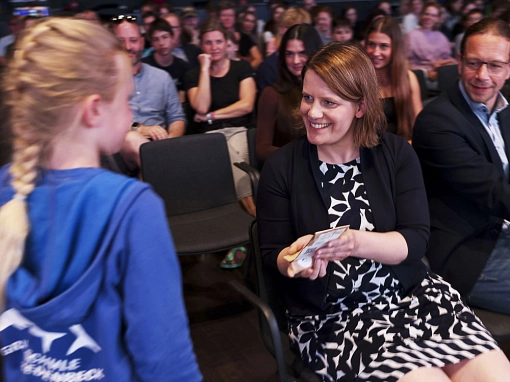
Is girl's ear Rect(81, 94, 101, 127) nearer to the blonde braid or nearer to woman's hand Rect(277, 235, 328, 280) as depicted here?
the blonde braid

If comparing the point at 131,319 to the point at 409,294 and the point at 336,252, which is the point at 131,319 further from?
the point at 409,294

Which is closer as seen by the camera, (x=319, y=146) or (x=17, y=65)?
(x=17, y=65)

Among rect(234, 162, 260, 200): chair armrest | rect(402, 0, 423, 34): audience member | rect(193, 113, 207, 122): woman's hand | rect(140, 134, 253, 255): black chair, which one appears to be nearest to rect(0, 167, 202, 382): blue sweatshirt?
rect(140, 134, 253, 255): black chair

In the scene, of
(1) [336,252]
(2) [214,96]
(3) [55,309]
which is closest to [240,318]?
(1) [336,252]

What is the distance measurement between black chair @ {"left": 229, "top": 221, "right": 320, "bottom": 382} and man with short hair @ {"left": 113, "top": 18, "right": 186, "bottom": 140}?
6.41ft

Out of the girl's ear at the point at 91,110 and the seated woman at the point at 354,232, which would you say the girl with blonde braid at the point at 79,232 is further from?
the seated woman at the point at 354,232

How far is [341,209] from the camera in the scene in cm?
167

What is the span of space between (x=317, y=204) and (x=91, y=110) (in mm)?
895

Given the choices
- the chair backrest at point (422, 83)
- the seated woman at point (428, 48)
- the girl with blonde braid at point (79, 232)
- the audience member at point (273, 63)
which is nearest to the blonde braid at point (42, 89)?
the girl with blonde braid at point (79, 232)

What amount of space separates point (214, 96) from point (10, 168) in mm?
2930

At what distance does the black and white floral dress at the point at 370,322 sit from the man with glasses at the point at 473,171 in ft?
0.69

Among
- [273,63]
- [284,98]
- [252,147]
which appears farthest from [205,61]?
[284,98]

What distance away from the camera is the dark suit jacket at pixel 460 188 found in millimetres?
1863

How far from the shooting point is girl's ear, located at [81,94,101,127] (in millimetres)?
917
